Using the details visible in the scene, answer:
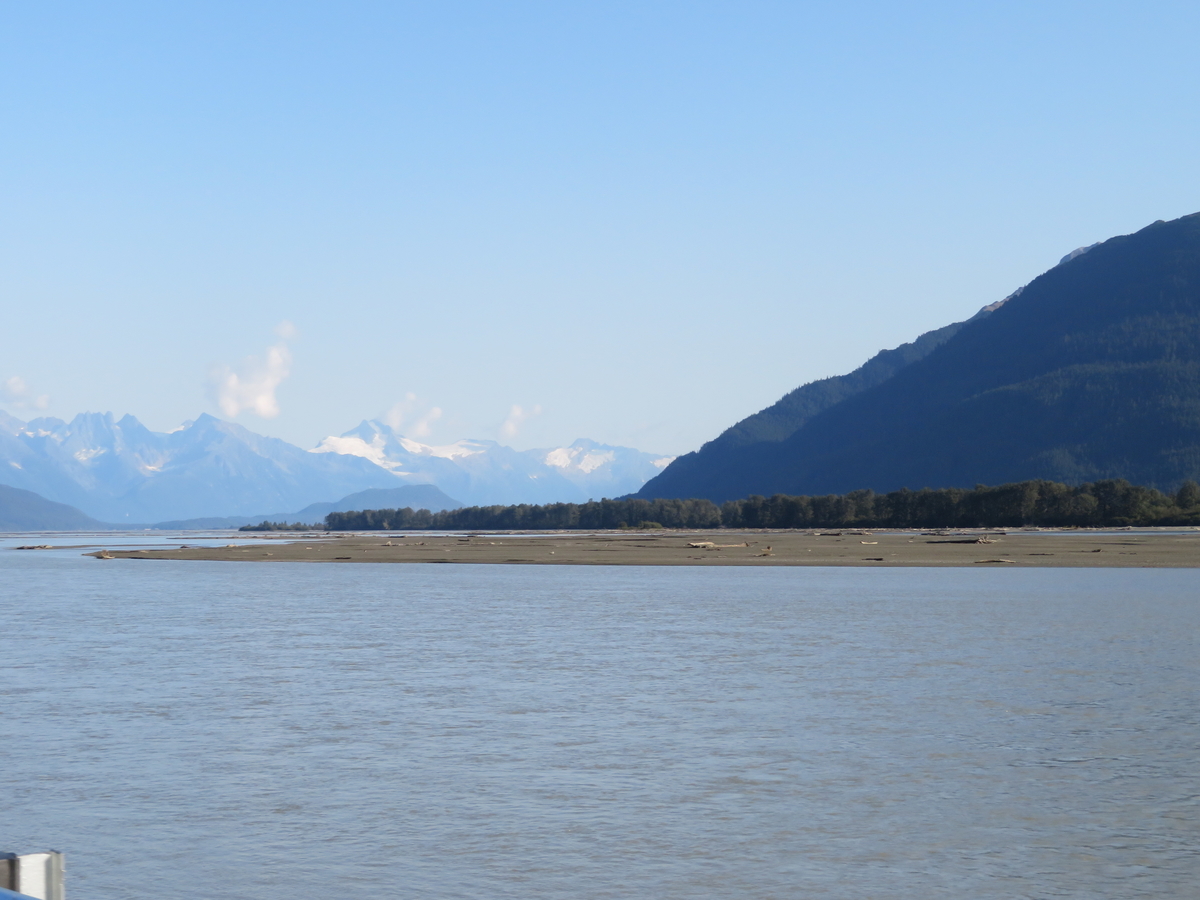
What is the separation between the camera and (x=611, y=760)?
19.7 m

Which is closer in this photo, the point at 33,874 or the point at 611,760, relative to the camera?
the point at 33,874

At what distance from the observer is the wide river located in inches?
541

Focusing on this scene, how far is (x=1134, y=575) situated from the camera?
71.8 meters

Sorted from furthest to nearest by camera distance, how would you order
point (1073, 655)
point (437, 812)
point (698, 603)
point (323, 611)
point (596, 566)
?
1. point (596, 566)
2. point (698, 603)
3. point (323, 611)
4. point (1073, 655)
5. point (437, 812)

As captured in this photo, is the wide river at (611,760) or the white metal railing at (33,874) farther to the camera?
the wide river at (611,760)

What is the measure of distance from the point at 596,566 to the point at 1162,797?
8073cm

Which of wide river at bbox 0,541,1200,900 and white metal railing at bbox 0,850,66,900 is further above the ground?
white metal railing at bbox 0,850,66,900

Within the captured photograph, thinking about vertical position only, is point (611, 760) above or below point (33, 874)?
below

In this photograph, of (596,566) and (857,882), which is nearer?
(857,882)

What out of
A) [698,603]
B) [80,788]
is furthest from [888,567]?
[80,788]

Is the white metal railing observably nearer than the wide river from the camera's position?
Yes

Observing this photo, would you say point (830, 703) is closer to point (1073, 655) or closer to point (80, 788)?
point (1073, 655)

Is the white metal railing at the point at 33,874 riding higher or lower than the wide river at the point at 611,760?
higher

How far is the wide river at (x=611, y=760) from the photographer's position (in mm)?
13742
